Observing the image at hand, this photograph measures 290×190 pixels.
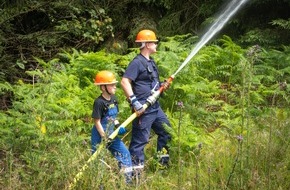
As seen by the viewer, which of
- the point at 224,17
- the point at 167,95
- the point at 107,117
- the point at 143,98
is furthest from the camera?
the point at 224,17

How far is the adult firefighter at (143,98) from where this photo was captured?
6.09m

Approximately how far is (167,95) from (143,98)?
2.47 meters

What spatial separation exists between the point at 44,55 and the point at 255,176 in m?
7.13

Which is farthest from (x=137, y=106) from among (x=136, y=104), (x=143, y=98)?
(x=143, y=98)

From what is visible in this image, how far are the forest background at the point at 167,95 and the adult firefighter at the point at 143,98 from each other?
0.24m

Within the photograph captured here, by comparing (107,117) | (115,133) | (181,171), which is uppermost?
(107,117)

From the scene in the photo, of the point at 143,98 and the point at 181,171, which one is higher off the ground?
the point at 143,98

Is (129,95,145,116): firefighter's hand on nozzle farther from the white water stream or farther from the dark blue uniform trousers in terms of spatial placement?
the white water stream

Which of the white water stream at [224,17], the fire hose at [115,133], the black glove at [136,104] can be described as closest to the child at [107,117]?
the fire hose at [115,133]

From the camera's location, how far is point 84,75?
9.88 meters

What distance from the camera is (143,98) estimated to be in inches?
246

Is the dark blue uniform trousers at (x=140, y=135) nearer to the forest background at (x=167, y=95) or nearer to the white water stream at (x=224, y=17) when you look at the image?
the forest background at (x=167, y=95)

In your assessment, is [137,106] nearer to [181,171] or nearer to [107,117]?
[107,117]

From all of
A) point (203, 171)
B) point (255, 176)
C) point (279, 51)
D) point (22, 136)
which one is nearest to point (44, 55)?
point (22, 136)
